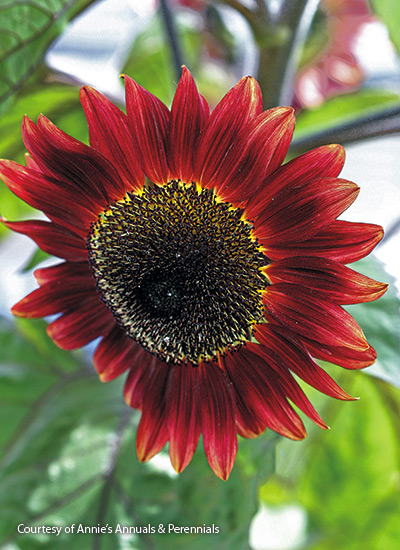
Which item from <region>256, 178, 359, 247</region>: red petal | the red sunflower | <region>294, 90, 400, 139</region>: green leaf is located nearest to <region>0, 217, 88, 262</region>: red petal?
the red sunflower

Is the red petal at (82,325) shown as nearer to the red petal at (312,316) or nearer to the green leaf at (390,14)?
the red petal at (312,316)

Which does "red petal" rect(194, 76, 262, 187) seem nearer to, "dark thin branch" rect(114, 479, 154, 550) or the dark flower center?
the dark flower center

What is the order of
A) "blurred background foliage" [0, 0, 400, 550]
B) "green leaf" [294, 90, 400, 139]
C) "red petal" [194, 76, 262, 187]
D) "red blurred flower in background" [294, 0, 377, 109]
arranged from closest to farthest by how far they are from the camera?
"red petal" [194, 76, 262, 187] < "blurred background foliage" [0, 0, 400, 550] < "green leaf" [294, 90, 400, 139] < "red blurred flower in background" [294, 0, 377, 109]

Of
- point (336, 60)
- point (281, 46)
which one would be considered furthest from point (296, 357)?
point (336, 60)

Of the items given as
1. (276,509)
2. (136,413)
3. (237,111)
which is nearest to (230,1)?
(237,111)

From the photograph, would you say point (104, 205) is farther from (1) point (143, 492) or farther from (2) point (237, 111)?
(1) point (143, 492)

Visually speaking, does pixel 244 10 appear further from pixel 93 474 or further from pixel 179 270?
pixel 93 474

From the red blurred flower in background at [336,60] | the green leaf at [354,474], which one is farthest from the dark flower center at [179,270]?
the red blurred flower in background at [336,60]
